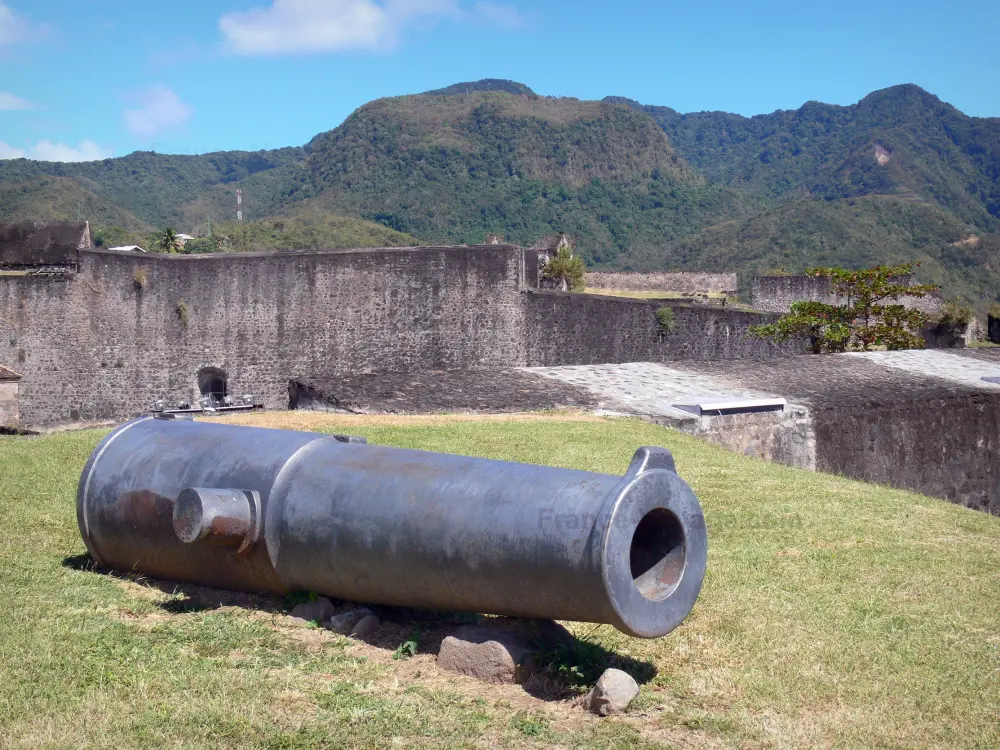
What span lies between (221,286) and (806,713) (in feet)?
68.9

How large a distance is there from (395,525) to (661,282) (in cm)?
4215

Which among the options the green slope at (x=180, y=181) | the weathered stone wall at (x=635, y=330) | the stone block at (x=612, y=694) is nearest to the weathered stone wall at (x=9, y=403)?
the weathered stone wall at (x=635, y=330)

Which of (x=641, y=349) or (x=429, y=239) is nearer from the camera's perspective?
(x=641, y=349)

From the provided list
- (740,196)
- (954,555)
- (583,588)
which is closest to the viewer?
(583,588)

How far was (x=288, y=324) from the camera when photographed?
77.5 ft

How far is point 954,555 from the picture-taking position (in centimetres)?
633

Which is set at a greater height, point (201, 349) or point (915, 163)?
point (915, 163)

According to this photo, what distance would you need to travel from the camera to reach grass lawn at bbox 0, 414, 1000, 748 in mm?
3670

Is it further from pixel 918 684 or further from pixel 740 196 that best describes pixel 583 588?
pixel 740 196

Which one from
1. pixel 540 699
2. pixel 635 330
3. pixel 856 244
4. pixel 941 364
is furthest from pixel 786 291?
pixel 540 699

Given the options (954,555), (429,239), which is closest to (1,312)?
(954,555)

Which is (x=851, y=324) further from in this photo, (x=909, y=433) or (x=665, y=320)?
(x=909, y=433)

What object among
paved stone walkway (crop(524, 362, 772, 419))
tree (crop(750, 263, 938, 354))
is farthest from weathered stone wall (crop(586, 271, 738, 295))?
paved stone walkway (crop(524, 362, 772, 419))

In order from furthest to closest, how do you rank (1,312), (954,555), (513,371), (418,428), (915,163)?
(915,163)
(1,312)
(513,371)
(418,428)
(954,555)
